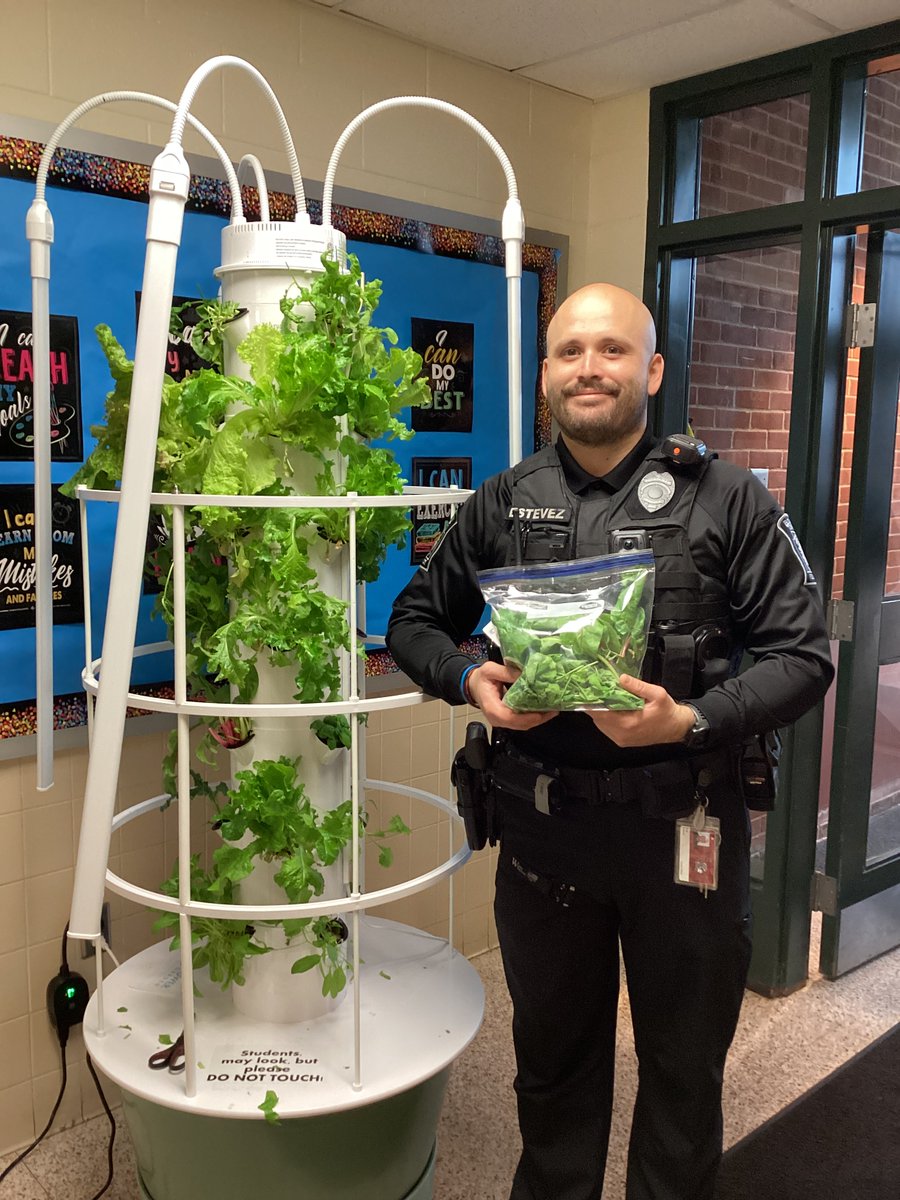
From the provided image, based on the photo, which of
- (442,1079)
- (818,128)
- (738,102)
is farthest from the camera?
(738,102)

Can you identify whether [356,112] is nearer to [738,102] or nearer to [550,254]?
[550,254]

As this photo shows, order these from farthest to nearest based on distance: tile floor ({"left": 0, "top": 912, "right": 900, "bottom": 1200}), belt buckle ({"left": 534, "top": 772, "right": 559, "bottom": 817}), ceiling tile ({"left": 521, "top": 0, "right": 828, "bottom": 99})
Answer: ceiling tile ({"left": 521, "top": 0, "right": 828, "bottom": 99}) < tile floor ({"left": 0, "top": 912, "right": 900, "bottom": 1200}) < belt buckle ({"left": 534, "top": 772, "right": 559, "bottom": 817})

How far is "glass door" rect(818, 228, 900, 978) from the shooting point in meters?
2.74

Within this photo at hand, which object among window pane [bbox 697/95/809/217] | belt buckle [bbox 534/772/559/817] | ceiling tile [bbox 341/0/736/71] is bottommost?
belt buckle [bbox 534/772/559/817]

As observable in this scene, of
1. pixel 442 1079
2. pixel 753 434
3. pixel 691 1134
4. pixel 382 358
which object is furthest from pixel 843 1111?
pixel 382 358

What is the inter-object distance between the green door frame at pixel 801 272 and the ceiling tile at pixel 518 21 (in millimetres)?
404

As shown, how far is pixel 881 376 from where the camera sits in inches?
108

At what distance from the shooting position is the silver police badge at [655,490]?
175 cm

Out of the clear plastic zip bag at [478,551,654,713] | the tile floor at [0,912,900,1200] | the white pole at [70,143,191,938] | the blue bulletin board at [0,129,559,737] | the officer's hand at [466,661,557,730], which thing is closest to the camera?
the white pole at [70,143,191,938]

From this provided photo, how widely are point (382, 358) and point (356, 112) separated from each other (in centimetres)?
110

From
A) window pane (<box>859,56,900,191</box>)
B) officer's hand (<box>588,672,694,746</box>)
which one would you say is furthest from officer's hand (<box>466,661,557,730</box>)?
window pane (<box>859,56,900,191</box>)

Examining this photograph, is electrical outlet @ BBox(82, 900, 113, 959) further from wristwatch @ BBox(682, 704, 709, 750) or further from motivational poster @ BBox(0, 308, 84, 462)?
wristwatch @ BBox(682, 704, 709, 750)

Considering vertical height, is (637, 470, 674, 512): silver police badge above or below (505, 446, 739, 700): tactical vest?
above

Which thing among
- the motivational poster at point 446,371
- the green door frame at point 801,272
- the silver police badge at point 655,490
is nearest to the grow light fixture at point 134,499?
the silver police badge at point 655,490
